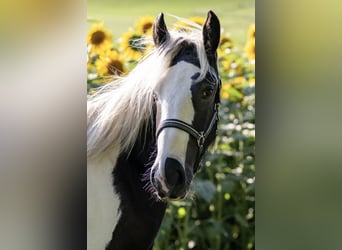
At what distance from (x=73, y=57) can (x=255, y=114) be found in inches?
22.6

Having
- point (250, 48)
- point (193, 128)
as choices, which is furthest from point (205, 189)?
point (250, 48)

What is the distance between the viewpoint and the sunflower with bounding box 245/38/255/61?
145 cm

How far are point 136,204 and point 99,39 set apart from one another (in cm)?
50

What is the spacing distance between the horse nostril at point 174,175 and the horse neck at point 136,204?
82 mm

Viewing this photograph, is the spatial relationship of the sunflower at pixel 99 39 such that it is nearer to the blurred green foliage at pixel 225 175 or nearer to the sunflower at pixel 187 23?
the blurred green foliage at pixel 225 175

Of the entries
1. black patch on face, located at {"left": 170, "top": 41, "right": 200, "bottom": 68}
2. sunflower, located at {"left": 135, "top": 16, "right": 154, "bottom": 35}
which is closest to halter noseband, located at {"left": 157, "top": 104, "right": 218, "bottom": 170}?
black patch on face, located at {"left": 170, "top": 41, "right": 200, "bottom": 68}

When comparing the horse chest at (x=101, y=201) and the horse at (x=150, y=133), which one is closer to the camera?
the horse at (x=150, y=133)

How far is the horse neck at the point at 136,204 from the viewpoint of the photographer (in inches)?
58.3

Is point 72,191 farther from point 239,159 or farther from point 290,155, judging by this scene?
point 290,155

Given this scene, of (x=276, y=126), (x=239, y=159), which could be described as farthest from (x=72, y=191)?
(x=276, y=126)

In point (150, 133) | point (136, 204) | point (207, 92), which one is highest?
point (207, 92)

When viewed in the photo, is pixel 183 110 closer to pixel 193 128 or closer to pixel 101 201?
pixel 193 128

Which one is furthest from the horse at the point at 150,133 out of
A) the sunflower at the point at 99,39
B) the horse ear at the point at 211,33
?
the sunflower at the point at 99,39

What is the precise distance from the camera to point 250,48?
1452 millimetres
